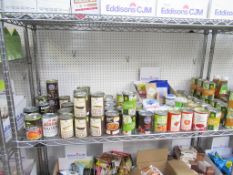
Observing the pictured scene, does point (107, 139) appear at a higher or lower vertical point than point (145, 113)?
lower

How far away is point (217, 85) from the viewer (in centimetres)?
132

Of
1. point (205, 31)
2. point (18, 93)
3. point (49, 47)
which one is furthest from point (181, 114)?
point (18, 93)

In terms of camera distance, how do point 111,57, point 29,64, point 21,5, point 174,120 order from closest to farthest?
point 21,5
point 174,120
point 29,64
point 111,57

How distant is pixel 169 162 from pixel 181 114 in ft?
1.60

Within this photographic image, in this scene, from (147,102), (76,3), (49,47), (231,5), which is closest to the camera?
(76,3)

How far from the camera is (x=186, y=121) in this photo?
1045 millimetres

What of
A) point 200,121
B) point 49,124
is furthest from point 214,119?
point 49,124

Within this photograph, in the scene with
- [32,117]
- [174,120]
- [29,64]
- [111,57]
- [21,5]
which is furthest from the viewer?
[111,57]

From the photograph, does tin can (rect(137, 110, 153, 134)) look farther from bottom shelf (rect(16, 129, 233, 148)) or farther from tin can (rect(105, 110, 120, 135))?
tin can (rect(105, 110, 120, 135))

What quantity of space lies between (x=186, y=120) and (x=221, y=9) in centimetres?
60

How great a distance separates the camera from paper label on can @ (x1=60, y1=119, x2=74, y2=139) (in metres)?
0.94

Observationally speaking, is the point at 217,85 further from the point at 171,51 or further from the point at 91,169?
the point at 91,169

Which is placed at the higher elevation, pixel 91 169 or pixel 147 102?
pixel 147 102

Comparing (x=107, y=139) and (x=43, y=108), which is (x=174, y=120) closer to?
(x=107, y=139)
